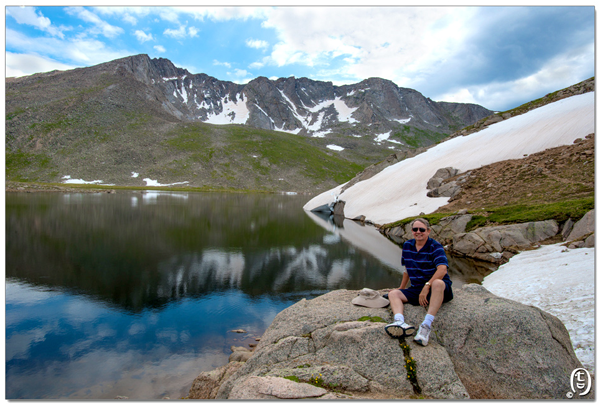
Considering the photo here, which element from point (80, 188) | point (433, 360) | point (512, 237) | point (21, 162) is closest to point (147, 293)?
point (433, 360)

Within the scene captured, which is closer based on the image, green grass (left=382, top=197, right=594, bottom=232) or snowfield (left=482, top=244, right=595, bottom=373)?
snowfield (left=482, top=244, right=595, bottom=373)

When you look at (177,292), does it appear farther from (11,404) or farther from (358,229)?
(358,229)

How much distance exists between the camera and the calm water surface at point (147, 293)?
9.73 metres

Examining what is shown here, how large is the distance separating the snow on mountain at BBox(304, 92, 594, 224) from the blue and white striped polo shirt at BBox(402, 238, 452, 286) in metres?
31.5

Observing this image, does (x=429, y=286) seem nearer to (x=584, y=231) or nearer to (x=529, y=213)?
(x=584, y=231)

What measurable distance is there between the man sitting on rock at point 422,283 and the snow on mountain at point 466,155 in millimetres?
31512

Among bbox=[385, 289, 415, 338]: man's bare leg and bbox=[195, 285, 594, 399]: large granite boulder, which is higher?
bbox=[385, 289, 415, 338]: man's bare leg

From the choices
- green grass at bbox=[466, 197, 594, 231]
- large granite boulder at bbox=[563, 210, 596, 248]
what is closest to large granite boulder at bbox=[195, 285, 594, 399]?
large granite boulder at bbox=[563, 210, 596, 248]

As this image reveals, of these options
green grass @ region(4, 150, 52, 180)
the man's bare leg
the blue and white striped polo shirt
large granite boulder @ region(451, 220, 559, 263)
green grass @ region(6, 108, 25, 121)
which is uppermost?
green grass @ region(6, 108, 25, 121)

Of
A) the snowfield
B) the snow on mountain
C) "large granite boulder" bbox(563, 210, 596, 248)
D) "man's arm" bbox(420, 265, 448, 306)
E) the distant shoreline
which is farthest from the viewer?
the distant shoreline

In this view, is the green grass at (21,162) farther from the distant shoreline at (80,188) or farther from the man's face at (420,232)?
the man's face at (420,232)

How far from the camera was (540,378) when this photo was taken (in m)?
5.65

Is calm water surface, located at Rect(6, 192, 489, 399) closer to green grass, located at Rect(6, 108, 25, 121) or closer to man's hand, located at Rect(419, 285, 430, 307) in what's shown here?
man's hand, located at Rect(419, 285, 430, 307)

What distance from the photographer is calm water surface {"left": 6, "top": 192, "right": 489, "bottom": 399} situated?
31.9 ft
